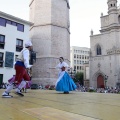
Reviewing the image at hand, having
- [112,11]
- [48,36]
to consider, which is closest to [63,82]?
[48,36]

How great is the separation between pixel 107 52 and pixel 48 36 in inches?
551

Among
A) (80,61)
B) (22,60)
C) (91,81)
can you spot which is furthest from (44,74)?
(80,61)

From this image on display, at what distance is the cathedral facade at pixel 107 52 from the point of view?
35.6m

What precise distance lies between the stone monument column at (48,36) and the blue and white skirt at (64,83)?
2044 centimetres

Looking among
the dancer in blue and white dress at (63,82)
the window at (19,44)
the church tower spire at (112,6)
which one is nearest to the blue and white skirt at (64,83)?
the dancer in blue and white dress at (63,82)

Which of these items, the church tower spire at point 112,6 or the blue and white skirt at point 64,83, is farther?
the church tower spire at point 112,6

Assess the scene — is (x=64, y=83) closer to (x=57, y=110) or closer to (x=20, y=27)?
(x=57, y=110)

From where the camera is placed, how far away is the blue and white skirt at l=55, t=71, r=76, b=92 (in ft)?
27.2

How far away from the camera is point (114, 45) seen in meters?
36.8

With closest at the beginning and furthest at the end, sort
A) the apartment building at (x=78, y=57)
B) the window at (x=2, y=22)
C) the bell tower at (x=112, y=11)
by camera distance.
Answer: the window at (x=2, y=22), the bell tower at (x=112, y=11), the apartment building at (x=78, y=57)

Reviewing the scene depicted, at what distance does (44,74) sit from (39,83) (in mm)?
1657

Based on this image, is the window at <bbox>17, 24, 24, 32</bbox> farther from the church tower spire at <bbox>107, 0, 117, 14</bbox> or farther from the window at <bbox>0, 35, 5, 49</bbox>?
the church tower spire at <bbox>107, 0, 117, 14</bbox>

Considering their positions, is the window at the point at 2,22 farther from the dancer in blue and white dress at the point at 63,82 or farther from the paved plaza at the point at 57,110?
the paved plaza at the point at 57,110

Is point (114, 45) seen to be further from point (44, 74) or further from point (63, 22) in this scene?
point (44, 74)
